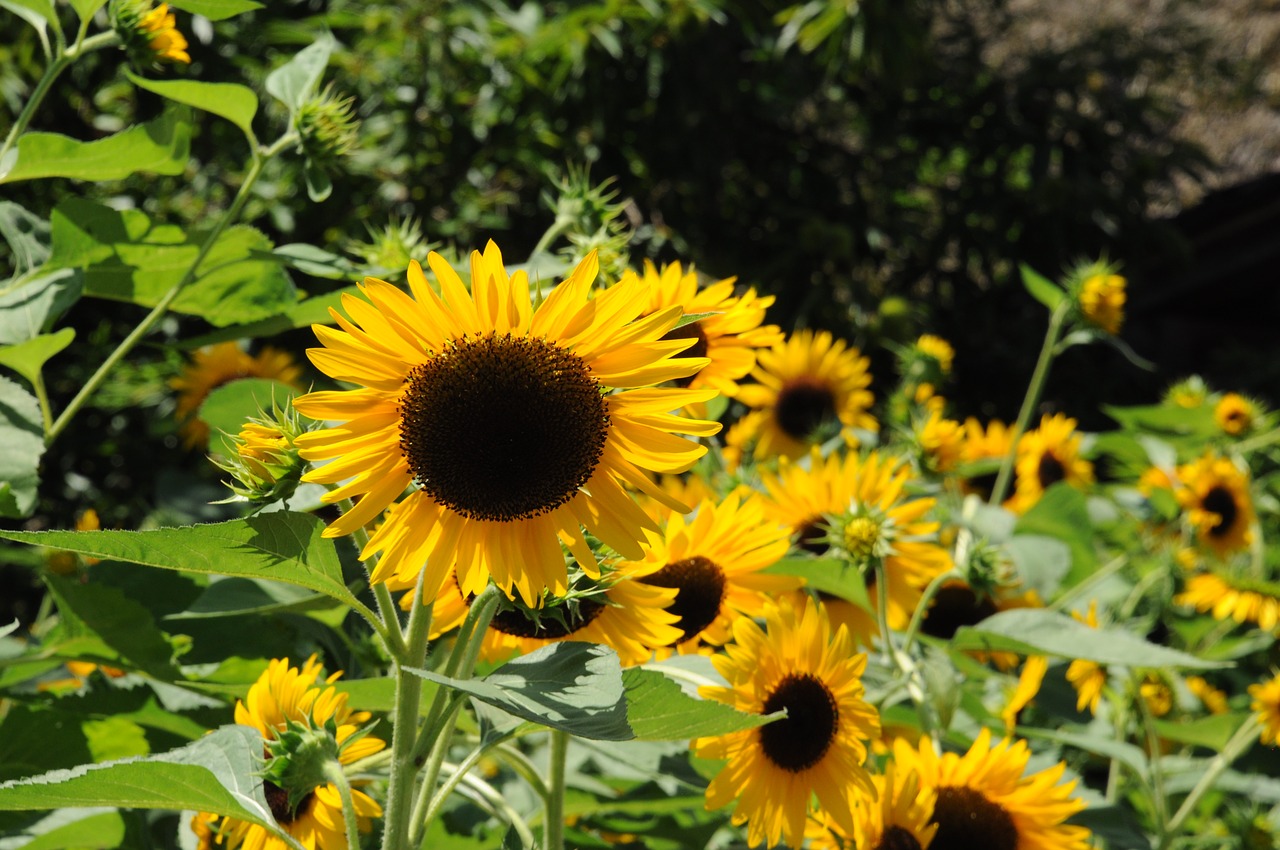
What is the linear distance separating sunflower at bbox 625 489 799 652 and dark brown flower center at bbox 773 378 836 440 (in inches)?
21.5

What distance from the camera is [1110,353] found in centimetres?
344

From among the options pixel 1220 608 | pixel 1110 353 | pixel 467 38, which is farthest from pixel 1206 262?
pixel 1220 608

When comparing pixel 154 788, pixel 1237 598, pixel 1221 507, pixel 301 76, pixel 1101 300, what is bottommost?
pixel 154 788

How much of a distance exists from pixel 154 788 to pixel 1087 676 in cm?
82

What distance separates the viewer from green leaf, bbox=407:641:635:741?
386 mm

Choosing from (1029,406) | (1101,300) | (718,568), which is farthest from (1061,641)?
(1101,300)

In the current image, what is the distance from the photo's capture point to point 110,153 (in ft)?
2.19

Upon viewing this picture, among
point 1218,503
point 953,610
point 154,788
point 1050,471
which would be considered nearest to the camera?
point 154,788

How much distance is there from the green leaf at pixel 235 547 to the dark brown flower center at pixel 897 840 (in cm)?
33

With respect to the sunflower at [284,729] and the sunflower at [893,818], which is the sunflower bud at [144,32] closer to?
the sunflower at [284,729]

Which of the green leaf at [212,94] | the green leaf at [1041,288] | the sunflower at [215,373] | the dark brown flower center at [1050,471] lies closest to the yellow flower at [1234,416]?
the dark brown flower center at [1050,471]

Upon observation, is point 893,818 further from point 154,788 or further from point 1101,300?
point 1101,300

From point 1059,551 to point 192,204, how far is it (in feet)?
6.42

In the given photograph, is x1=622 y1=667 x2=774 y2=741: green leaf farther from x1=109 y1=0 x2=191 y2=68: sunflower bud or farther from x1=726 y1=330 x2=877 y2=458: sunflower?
x1=726 y1=330 x2=877 y2=458: sunflower
